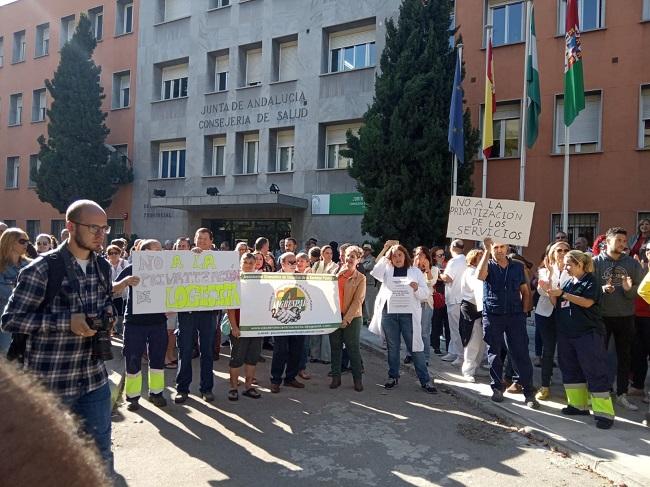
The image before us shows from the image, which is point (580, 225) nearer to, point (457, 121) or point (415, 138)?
point (457, 121)

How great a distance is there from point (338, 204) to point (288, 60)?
6.59 m

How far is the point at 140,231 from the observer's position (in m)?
25.2

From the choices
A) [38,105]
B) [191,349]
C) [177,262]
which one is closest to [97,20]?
[38,105]

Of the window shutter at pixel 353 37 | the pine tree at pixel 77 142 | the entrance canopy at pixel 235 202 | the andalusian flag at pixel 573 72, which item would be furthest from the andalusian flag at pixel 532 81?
the pine tree at pixel 77 142

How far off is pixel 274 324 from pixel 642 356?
4.83 m

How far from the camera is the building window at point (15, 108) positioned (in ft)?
101

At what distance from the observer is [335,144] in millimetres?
20906

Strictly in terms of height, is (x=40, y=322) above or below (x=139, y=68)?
below

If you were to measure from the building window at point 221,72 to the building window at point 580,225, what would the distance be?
14371 millimetres

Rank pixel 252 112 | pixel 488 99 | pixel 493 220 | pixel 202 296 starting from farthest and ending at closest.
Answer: pixel 252 112
pixel 488 99
pixel 493 220
pixel 202 296

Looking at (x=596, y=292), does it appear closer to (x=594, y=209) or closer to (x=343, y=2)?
(x=594, y=209)

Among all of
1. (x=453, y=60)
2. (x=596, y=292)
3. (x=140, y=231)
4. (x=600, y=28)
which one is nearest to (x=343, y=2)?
(x=453, y=60)

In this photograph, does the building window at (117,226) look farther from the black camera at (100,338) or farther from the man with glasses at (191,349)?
the black camera at (100,338)

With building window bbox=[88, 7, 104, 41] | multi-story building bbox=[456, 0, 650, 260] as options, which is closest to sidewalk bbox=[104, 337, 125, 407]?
multi-story building bbox=[456, 0, 650, 260]
